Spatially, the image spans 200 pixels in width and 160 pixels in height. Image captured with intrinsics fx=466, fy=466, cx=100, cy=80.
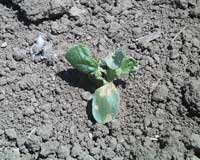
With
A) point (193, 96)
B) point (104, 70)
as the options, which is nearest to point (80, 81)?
point (104, 70)

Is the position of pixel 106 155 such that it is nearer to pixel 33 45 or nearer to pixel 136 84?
pixel 136 84

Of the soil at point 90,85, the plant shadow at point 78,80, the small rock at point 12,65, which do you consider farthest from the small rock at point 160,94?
the small rock at point 12,65

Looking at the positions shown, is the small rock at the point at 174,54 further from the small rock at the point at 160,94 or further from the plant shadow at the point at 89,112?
the plant shadow at the point at 89,112

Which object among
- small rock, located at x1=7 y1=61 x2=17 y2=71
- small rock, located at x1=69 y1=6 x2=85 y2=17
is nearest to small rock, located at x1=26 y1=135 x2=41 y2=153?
small rock, located at x1=7 y1=61 x2=17 y2=71

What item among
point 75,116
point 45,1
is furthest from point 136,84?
point 45,1

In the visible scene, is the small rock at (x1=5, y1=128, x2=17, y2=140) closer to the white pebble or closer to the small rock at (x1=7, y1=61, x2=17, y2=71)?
the small rock at (x1=7, y1=61, x2=17, y2=71)

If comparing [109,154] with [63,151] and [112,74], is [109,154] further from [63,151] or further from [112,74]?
[112,74]
